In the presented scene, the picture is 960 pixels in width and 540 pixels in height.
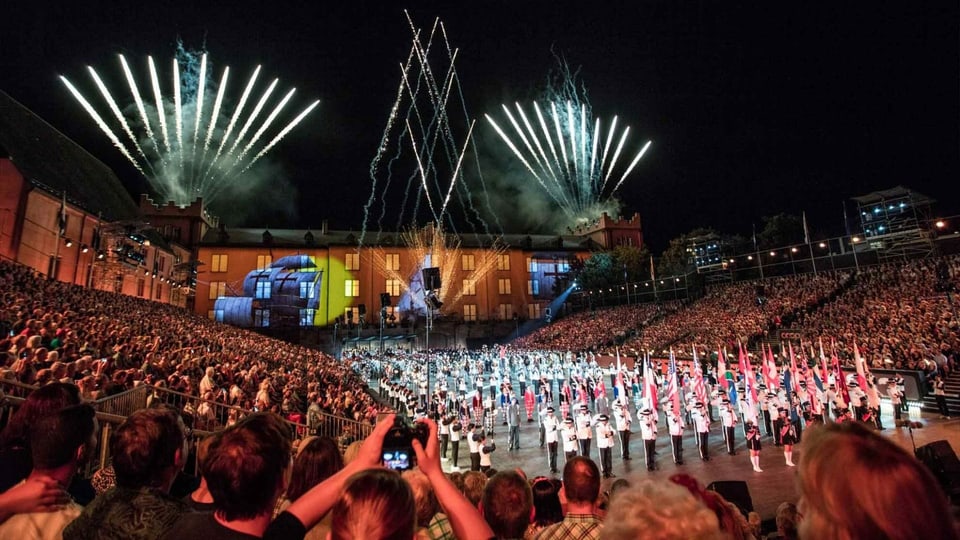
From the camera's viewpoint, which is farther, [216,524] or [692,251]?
[692,251]

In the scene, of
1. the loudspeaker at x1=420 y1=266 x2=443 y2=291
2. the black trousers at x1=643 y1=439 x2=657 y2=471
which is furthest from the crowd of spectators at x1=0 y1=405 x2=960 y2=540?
the loudspeaker at x1=420 y1=266 x2=443 y2=291

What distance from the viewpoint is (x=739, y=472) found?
11031 mm

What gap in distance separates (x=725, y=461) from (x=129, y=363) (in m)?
15.6

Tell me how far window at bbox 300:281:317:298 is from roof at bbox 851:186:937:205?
48.2 meters

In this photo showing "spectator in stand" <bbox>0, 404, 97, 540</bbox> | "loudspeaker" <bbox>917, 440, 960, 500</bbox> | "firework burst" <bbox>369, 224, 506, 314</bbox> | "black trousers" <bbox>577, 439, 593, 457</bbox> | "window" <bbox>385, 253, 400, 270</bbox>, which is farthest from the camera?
"window" <bbox>385, 253, 400, 270</bbox>

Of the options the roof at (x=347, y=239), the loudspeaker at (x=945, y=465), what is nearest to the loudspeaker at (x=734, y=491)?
the loudspeaker at (x=945, y=465)

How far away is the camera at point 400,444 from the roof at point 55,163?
110ft

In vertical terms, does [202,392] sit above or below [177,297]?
below

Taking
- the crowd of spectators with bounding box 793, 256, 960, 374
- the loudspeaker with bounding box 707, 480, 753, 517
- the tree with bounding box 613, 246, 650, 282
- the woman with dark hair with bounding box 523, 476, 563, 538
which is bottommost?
the loudspeaker with bounding box 707, 480, 753, 517

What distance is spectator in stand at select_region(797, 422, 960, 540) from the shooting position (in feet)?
4.52

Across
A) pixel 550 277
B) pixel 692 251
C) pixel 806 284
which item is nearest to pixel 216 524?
pixel 806 284

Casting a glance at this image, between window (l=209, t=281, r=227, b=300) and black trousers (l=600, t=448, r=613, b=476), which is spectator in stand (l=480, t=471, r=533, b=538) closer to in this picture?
black trousers (l=600, t=448, r=613, b=476)

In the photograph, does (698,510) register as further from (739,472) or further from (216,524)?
(739,472)

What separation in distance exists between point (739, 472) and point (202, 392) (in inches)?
510
